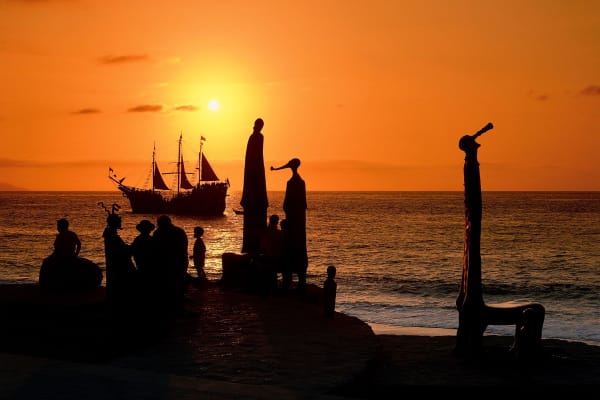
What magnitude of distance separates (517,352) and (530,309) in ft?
2.21

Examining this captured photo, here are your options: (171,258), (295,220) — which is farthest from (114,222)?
(295,220)

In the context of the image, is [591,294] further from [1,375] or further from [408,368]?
[1,375]

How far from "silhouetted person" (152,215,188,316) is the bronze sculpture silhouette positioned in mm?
4416

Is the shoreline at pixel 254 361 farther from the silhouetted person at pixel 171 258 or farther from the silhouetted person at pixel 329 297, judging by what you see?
the silhouetted person at pixel 171 258

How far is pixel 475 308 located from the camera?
490 inches

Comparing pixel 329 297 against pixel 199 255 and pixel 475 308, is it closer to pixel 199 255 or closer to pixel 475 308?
pixel 475 308

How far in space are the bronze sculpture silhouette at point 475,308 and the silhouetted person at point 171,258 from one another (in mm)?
4416

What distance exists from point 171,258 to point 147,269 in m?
0.45

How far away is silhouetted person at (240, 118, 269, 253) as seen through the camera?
17.6 metres

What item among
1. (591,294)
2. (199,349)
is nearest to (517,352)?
(199,349)

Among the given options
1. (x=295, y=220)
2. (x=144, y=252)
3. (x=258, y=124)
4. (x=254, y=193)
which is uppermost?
(x=258, y=124)

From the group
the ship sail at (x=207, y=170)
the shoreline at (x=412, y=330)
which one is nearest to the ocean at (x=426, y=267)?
the shoreline at (x=412, y=330)

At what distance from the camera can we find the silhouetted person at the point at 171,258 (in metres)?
12.7

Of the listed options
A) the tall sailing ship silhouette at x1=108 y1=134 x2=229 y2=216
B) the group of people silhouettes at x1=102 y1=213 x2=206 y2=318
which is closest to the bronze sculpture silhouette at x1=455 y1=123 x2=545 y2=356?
the group of people silhouettes at x1=102 y1=213 x2=206 y2=318
